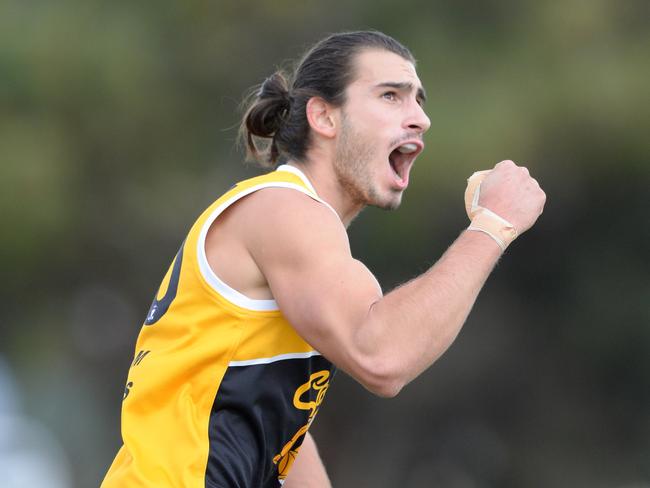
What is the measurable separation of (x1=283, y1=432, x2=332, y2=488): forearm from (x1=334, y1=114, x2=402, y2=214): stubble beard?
89 cm

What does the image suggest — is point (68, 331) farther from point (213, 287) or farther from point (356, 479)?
point (213, 287)

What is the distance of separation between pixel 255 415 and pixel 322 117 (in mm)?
1153

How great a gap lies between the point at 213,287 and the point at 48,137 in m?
9.38

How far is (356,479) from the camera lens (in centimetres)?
1288

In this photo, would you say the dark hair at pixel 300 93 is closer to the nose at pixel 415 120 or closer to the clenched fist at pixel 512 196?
the nose at pixel 415 120

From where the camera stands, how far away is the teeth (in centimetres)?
422

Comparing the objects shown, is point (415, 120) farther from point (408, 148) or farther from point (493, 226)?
point (493, 226)

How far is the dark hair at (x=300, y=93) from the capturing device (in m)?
4.35

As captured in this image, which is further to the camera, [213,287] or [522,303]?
[522,303]

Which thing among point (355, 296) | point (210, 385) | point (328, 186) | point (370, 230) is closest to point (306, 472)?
point (210, 385)

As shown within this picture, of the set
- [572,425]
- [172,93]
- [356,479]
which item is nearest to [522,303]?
[572,425]

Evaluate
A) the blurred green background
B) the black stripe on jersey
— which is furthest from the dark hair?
the blurred green background

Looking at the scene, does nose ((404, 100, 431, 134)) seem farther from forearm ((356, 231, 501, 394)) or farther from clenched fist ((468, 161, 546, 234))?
forearm ((356, 231, 501, 394))

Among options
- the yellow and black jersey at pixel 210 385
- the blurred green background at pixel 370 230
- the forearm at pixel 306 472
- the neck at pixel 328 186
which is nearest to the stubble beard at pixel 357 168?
the neck at pixel 328 186
